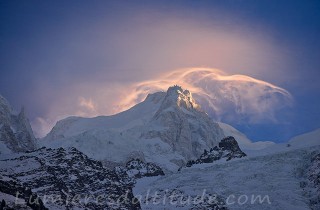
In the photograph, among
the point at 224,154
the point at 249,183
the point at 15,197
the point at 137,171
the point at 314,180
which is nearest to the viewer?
the point at 15,197

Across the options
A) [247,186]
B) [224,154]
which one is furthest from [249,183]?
[224,154]

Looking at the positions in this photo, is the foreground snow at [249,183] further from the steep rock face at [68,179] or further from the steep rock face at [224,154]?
the steep rock face at [224,154]

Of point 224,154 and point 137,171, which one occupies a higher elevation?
point 137,171

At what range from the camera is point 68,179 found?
328ft

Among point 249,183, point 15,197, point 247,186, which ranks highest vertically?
point 249,183

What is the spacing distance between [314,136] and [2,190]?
13483 centimetres

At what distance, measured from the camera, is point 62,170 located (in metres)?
103

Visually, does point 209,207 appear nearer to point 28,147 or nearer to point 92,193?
point 92,193

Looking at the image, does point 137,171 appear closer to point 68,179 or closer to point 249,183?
point 249,183

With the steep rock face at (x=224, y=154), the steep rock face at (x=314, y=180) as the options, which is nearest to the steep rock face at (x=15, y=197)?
the steep rock face at (x=314, y=180)

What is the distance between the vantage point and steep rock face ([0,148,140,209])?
92.4 meters

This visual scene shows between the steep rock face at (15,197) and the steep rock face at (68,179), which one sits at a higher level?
the steep rock face at (68,179)

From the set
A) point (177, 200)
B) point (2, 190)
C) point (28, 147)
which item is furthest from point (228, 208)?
point (28, 147)

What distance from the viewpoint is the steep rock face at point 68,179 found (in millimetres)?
92438
